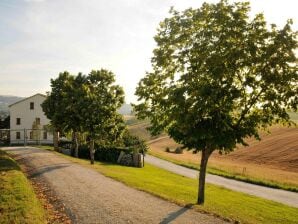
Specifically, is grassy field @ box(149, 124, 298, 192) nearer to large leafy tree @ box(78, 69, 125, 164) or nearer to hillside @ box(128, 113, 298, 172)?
hillside @ box(128, 113, 298, 172)

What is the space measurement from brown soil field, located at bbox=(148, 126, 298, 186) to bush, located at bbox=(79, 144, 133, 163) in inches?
657

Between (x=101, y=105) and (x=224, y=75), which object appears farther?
(x=101, y=105)

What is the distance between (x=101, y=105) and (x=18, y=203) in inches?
1029

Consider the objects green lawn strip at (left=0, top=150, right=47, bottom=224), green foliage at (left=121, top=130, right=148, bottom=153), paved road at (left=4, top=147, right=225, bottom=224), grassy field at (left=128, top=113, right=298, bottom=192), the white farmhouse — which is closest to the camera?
green lawn strip at (left=0, top=150, right=47, bottom=224)

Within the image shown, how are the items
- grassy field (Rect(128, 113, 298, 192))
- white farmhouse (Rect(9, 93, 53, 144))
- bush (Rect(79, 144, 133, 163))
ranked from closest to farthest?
1. grassy field (Rect(128, 113, 298, 192))
2. bush (Rect(79, 144, 133, 163))
3. white farmhouse (Rect(9, 93, 53, 144))

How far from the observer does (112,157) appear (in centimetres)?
5578

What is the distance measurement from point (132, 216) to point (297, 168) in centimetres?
5180

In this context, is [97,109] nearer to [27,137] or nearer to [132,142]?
[132,142]

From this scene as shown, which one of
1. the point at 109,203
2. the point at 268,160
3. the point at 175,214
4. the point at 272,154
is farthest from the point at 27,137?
the point at 175,214

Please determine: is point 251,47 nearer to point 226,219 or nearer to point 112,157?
point 226,219

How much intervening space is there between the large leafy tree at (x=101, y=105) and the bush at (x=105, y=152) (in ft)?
33.7

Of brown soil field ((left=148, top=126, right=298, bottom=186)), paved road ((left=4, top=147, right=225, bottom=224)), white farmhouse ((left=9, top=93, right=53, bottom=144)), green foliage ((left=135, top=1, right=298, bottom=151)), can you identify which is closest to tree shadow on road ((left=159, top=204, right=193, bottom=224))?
paved road ((left=4, top=147, right=225, bottom=224))

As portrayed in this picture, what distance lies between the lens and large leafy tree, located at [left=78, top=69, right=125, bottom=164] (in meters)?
43.6

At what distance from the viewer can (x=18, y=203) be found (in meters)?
17.9
